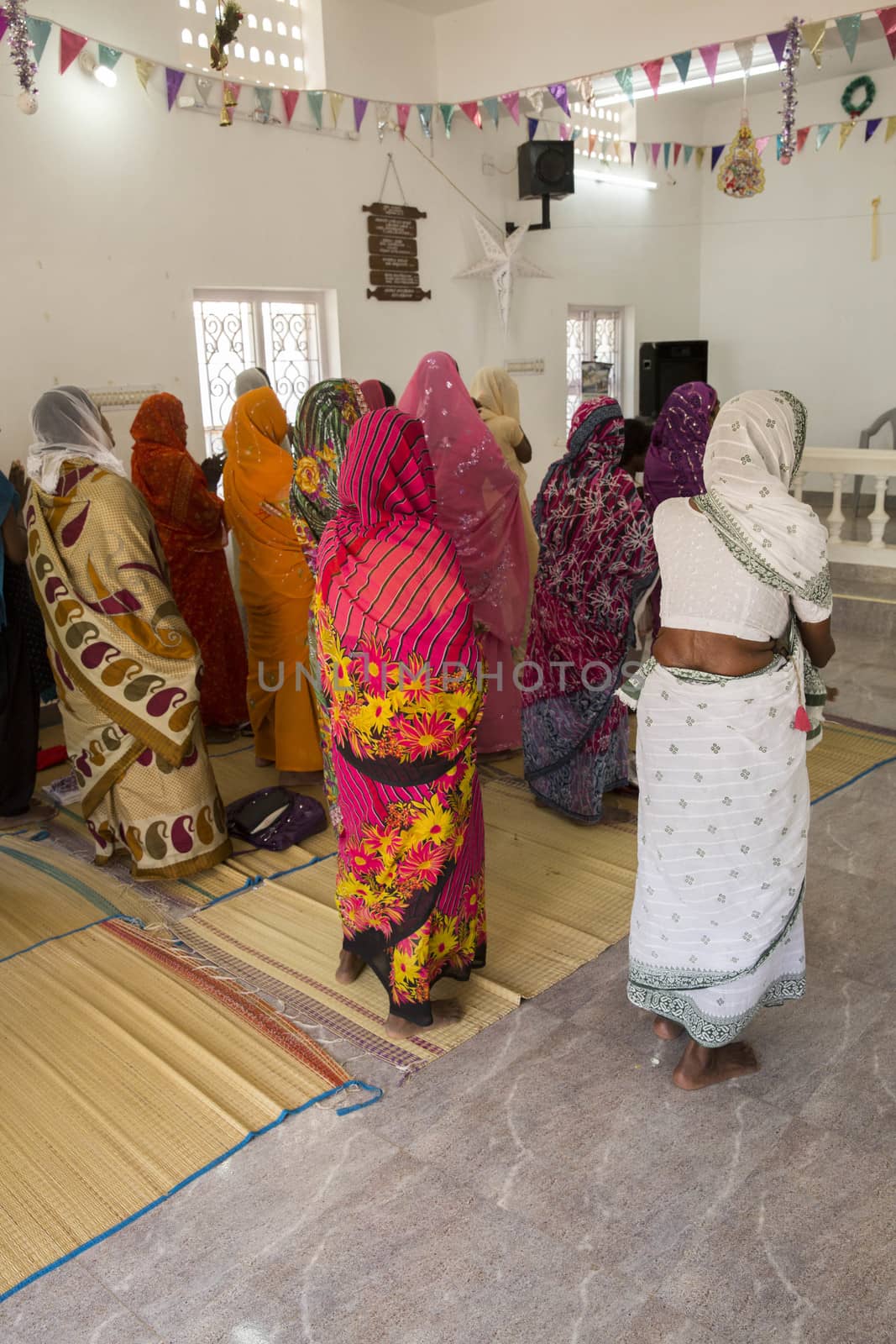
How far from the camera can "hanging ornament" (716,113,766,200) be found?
6.25 metres

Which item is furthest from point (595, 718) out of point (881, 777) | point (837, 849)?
point (881, 777)

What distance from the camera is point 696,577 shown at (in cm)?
202

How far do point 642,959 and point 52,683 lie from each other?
2.55 m

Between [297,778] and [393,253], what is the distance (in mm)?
3565

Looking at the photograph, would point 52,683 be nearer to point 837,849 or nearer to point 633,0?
point 837,849

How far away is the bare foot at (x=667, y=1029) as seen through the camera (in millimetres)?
2332

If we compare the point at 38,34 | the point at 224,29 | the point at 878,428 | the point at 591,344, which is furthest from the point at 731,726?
the point at 878,428

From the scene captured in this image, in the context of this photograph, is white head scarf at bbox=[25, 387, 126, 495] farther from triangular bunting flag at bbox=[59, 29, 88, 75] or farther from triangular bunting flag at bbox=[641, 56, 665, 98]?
triangular bunting flag at bbox=[641, 56, 665, 98]

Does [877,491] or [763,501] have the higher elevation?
[763,501]

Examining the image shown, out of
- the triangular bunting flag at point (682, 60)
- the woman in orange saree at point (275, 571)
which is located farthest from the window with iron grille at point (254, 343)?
the triangular bunting flag at point (682, 60)

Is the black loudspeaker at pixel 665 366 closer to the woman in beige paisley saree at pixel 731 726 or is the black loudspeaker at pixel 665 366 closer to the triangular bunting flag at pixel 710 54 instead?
the triangular bunting flag at pixel 710 54

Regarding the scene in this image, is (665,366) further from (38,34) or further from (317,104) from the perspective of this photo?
(38,34)

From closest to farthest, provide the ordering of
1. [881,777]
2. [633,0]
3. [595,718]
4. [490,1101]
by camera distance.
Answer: [490,1101] → [595,718] → [881,777] → [633,0]

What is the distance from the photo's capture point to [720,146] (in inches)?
331
